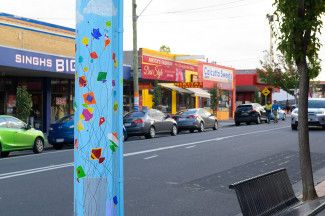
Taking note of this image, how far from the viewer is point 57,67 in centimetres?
2545

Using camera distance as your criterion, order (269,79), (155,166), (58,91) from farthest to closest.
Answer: (269,79)
(58,91)
(155,166)

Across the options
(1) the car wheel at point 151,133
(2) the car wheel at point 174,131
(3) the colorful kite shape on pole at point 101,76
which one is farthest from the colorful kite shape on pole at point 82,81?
(2) the car wheel at point 174,131

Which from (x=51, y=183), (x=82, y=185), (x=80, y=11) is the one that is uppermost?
(x=80, y=11)

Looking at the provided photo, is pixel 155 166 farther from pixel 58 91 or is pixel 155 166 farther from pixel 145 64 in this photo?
pixel 145 64

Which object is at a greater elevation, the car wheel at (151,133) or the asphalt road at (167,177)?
the car wheel at (151,133)

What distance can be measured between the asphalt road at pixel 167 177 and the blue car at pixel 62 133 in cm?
343

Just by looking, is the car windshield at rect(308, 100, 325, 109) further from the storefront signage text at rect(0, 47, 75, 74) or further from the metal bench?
the metal bench

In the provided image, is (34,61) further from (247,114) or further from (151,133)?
(247,114)

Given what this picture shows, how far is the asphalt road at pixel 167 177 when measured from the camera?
352 inches

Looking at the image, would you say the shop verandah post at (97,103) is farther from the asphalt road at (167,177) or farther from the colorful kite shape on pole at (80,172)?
the asphalt road at (167,177)

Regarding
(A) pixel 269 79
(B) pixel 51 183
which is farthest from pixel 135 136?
(A) pixel 269 79

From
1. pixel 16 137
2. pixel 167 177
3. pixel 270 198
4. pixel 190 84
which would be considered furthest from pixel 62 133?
pixel 190 84

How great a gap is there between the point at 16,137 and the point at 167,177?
7654 millimetres

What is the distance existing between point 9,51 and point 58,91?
778 cm
